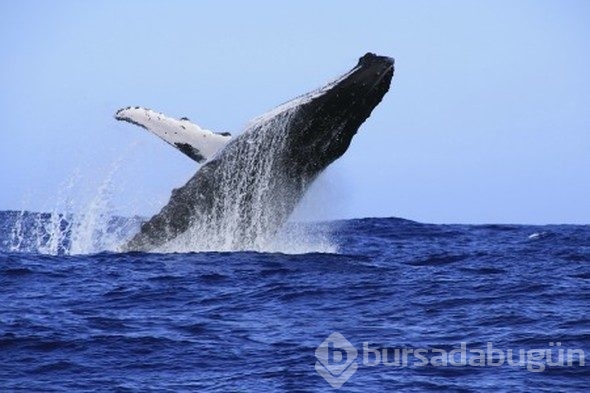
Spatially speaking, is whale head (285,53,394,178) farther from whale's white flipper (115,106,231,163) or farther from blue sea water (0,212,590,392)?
blue sea water (0,212,590,392)

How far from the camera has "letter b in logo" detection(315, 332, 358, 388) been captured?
9.16 metres

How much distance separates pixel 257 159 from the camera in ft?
50.5

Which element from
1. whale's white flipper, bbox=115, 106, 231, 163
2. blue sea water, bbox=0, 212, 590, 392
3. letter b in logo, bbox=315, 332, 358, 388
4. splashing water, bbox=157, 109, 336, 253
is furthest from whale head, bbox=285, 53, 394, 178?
A: letter b in logo, bbox=315, 332, 358, 388

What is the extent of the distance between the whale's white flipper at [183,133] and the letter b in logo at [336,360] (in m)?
6.01

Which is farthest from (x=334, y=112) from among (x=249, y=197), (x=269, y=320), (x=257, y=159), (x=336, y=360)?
(x=336, y=360)

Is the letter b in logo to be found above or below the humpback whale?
below

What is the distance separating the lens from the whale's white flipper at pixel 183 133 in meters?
15.9

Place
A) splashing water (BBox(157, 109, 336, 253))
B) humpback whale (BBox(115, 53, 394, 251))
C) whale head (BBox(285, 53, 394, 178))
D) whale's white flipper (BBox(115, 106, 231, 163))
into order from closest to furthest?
whale head (BBox(285, 53, 394, 178)), humpback whale (BBox(115, 53, 394, 251)), splashing water (BBox(157, 109, 336, 253)), whale's white flipper (BBox(115, 106, 231, 163))

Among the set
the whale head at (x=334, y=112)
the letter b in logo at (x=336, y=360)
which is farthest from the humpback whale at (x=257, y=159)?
the letter b in logo at (x=336, y=360)

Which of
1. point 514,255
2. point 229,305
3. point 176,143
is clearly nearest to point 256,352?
point 229,305

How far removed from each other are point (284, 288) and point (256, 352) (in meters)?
3.50

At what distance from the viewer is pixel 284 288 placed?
1344 cm

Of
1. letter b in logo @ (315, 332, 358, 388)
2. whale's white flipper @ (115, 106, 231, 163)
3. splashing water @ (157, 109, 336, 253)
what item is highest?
whale's white flipper @ (115, 106, 231, 163)

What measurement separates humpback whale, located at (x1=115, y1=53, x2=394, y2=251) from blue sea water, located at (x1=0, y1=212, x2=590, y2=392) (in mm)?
463
